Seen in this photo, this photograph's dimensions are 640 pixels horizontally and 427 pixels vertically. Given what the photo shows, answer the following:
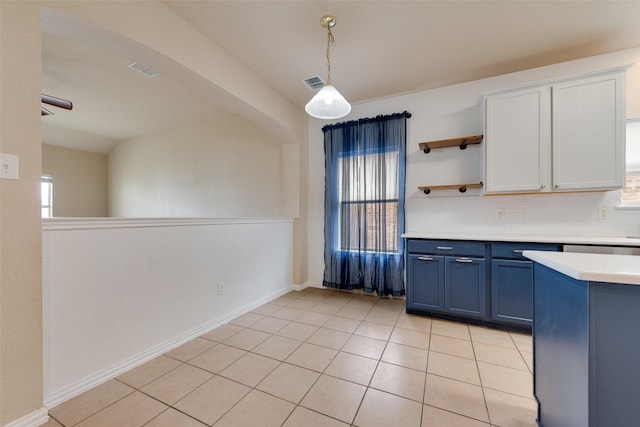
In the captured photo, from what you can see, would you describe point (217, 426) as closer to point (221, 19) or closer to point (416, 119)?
point (221, 19)

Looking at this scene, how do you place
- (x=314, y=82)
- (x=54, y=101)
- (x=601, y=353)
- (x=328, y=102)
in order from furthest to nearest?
1. (x=314, y=82)
2. (x=54, y=101)
3. (x=328, y=102)
4. (x=601, y=353)

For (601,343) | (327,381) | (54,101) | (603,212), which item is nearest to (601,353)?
(601,343)

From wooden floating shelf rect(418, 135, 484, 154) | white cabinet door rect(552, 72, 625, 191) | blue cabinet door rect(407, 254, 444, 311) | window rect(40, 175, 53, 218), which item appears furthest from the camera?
window rect(40, 175, 53, 218)

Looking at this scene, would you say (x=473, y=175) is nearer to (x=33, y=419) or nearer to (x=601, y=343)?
(x=601, y=343)

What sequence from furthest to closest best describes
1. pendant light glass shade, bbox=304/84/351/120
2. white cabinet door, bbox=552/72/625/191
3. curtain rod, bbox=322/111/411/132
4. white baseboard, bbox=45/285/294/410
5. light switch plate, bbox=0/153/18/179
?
curtain rod, bbox=322/111/411/132, white cabinet door, bbox=552/72/625/191, pendant light glass shade, bbox=304/84/351/120, white baseboard, bbox=45/285/294/410, light switch plate, bbox=0/153/18/179

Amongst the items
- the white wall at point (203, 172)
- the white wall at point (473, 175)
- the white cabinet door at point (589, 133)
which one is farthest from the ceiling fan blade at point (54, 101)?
the white cabinet door at point (589, 133)

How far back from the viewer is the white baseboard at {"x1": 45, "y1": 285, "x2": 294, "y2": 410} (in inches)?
60.4

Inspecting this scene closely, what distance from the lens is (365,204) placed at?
3.49 meters

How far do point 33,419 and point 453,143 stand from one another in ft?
13.1

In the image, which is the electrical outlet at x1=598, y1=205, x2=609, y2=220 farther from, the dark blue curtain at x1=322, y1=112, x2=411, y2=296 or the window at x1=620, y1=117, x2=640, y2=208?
the dark blue curtain at x1=322, y1=112, x2=411, y2=296

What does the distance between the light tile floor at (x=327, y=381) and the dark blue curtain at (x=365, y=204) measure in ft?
3.00

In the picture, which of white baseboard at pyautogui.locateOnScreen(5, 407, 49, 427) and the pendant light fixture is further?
the pendant light fixture

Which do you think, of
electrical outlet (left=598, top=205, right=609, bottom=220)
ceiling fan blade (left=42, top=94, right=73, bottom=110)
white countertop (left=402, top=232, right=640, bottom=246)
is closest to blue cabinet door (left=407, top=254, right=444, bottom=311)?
white countertop (left=402, top=232, right=640, bottom=246)

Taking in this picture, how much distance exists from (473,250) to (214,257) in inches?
104
